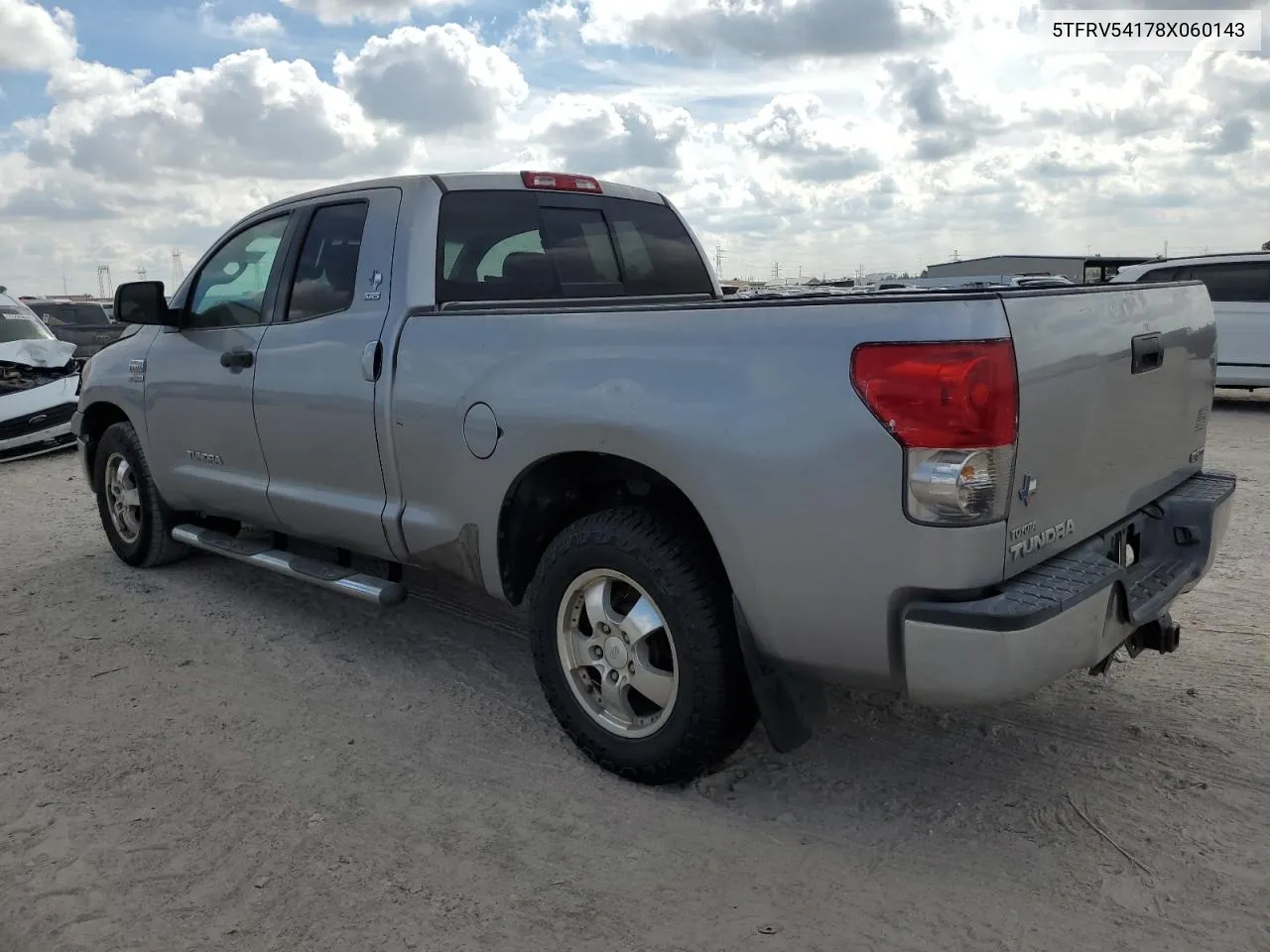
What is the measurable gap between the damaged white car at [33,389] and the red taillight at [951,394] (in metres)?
10.2

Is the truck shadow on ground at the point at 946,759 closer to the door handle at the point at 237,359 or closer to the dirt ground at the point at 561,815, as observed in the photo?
the dirt ground at the point at 561,815

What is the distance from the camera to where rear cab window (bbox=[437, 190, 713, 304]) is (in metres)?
4.17

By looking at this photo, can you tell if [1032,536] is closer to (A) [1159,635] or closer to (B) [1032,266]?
(A) [1159,635]

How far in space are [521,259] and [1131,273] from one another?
10.0m

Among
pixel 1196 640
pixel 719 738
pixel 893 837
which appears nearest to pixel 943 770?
pixel 893 837

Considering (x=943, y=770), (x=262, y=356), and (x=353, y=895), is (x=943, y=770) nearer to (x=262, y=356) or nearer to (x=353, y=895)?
(x=353, y=895)

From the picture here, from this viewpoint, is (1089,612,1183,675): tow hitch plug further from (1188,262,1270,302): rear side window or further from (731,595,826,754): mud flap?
(1188,262,1270,302): rear side window

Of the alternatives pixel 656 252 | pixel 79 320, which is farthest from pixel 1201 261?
pixel 79 320

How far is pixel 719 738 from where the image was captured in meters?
3.09

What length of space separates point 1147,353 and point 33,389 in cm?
1129

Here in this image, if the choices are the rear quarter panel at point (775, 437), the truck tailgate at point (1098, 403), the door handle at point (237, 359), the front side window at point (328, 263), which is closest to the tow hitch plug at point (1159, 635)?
the truck tailgate at point (1098, 403)

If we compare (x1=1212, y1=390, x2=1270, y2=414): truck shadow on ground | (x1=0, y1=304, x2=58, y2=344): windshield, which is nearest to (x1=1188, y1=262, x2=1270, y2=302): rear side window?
(x1=1212, y1=390, x2=1270, y2=414): truck shadow on ground

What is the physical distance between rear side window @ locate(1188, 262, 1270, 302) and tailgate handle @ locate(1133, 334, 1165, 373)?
10.2 m

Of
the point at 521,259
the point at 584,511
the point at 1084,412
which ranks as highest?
the point at 521,259
